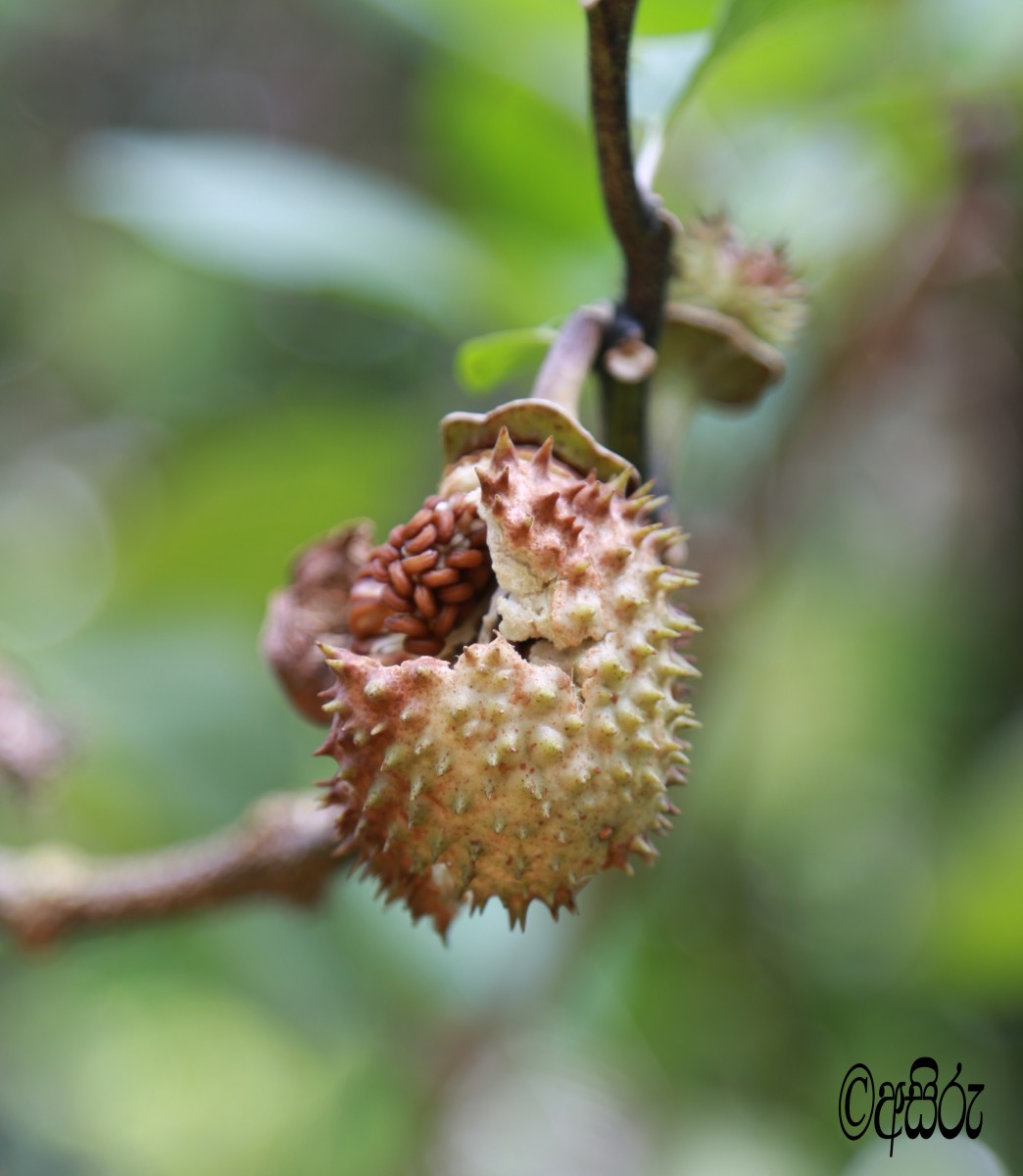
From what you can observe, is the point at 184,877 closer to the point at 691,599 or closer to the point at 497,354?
the point at 497,354

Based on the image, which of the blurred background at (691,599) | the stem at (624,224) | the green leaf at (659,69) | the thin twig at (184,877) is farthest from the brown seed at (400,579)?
the blurred background at (691,599)

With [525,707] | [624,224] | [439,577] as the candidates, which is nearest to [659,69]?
[624,224]

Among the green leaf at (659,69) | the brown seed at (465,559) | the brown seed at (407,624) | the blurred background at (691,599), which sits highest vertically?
the green leaf at (659,69)

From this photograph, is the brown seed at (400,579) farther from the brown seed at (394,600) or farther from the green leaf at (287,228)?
the green leaf at (287,228)

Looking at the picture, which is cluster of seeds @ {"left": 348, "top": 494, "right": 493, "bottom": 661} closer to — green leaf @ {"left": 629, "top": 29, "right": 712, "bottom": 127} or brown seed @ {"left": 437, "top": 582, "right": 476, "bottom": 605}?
brown seed @ {"left": 437, "top": 582, "right": 476, "bottom": 605}

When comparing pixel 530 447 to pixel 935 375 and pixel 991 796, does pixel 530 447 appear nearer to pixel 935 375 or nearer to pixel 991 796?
pixel 991 796

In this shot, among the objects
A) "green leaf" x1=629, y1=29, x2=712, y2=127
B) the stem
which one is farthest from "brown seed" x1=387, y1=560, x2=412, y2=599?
"green leaf" x1=629, y1=29, x2=712, y2=127
